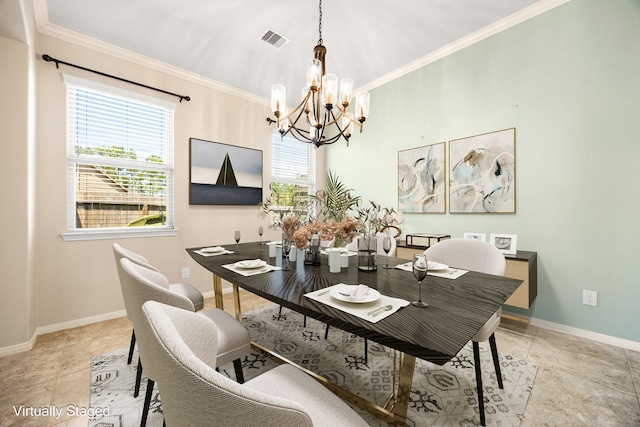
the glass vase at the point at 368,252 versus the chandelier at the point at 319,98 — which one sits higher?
the chandelier at the point at 319,98

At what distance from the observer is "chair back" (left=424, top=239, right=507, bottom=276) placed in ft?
5.47

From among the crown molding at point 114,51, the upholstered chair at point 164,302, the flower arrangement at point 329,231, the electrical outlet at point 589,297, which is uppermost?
the crown molding at point 114,51

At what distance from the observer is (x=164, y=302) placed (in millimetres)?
1070

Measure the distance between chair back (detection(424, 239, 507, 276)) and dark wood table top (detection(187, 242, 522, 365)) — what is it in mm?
264

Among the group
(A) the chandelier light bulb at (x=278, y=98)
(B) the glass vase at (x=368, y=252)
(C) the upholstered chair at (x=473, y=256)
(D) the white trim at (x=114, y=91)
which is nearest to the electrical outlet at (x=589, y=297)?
(C) the upholstered chair at (x=473, y=256)

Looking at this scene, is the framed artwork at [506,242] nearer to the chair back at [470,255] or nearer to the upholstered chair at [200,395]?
the chair back at [470,255]

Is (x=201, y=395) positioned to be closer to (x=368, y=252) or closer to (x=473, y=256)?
(x=368, y=252)

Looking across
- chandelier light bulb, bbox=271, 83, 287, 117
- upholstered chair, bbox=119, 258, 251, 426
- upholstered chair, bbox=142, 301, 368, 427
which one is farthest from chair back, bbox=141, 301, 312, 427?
chandelier light bulb, bbox=271, 83, 287, 117

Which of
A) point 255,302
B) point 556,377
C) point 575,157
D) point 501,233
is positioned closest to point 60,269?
point 255,302

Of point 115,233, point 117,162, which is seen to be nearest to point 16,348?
point 115,233

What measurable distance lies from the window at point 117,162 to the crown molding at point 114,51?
0.37 metres

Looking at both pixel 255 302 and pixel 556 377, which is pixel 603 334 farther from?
pixel 255 302

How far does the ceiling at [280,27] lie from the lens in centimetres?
225

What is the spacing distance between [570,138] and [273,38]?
2.95 meters
